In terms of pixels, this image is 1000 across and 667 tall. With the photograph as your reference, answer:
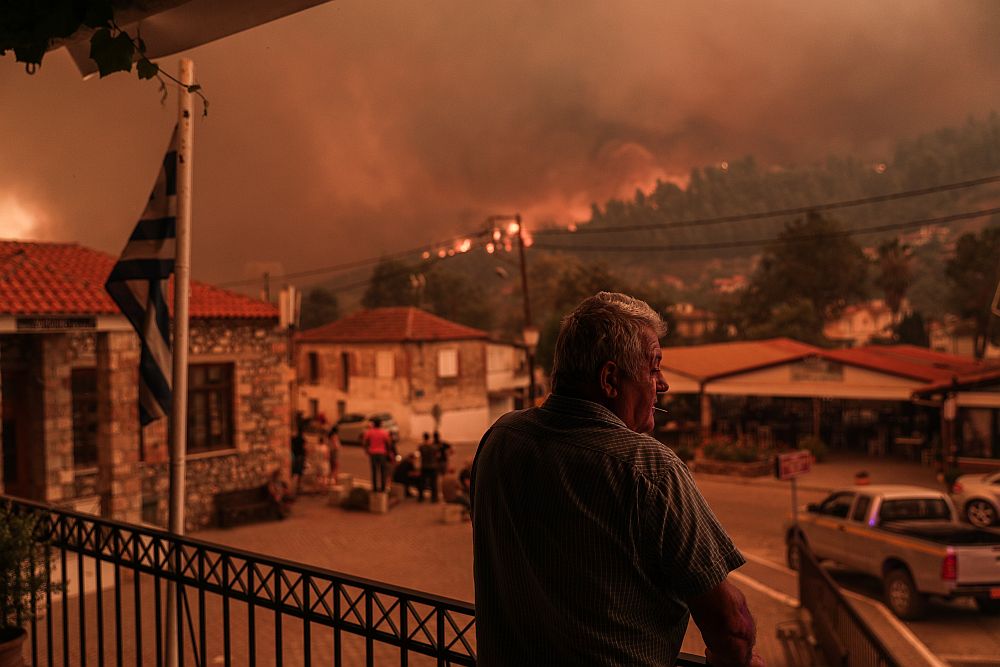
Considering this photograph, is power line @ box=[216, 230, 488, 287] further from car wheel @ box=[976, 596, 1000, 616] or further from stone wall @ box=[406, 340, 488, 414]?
car wheel @ box=[976, 596, 1000, 616]

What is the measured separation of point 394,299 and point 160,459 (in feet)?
66.7

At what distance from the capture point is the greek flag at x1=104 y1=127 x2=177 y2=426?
3611mm

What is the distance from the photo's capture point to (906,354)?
952 inches

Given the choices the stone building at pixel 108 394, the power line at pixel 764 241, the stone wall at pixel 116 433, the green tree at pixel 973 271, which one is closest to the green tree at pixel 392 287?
the power line at pixel 764 241

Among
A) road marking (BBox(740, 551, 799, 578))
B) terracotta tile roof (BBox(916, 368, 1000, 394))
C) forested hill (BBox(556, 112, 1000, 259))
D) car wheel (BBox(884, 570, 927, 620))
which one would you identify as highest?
forested hill (BBox(556, 112, 1000, 259))

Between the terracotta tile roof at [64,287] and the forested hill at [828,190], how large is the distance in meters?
47.2

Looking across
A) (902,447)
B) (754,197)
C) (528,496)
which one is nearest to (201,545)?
(528,496)

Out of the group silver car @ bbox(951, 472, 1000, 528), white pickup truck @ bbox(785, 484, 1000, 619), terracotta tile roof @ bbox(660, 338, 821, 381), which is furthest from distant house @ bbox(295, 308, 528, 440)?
white pickup truck @ bbox(785, 484, 1000, 619)

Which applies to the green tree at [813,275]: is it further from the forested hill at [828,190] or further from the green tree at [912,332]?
the forested hill at [828,190]

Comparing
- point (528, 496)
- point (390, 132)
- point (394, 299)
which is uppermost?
point (390, 132)

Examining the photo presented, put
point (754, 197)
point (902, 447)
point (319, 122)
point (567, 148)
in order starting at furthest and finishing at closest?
point (754, 197) → point (567, 148) → point (319, 122) → point (902, 447)

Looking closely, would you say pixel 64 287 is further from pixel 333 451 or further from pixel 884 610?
pixel 884 610

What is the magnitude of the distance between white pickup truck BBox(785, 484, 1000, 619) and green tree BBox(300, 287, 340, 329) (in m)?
20.6

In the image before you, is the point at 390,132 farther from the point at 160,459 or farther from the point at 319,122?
the point at 160,459
